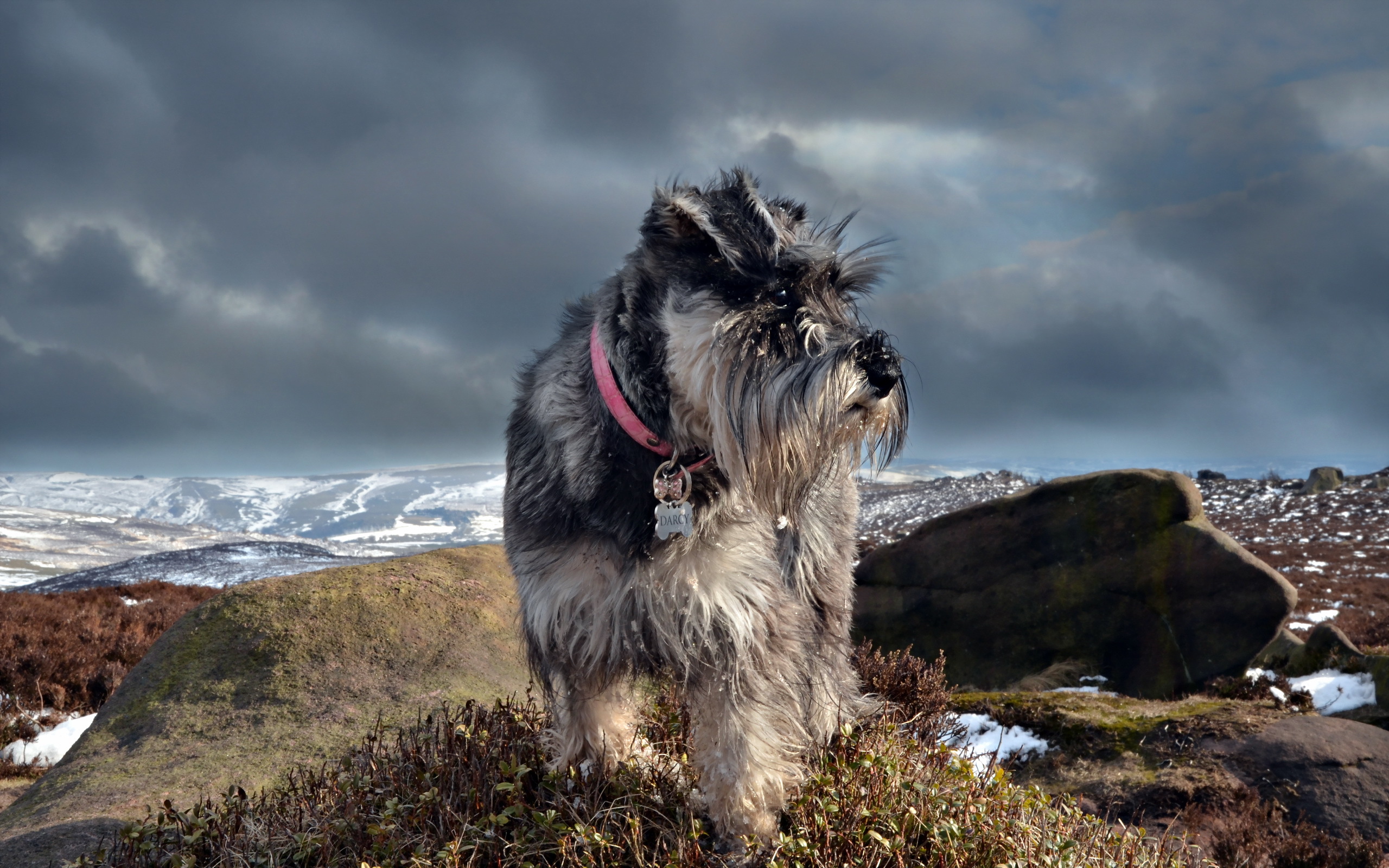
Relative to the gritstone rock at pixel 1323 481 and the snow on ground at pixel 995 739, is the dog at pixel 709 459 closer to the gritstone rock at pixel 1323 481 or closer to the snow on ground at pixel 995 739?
the snow on ground at pixel 995 739

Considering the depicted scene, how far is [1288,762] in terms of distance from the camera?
6383 mm

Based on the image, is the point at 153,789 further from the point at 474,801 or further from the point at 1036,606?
the point at 1036,606

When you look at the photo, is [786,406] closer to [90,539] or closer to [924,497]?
[924,497]

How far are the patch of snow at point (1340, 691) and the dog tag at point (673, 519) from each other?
850 centimetres

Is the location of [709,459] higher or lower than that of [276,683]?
higher

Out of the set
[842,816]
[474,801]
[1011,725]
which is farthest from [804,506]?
[1011,725]

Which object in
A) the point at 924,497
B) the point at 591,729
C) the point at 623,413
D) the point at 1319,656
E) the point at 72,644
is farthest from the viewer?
the point at 924,497

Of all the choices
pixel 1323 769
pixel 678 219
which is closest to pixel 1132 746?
pixel 1323 769

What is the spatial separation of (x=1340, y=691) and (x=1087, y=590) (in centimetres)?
287

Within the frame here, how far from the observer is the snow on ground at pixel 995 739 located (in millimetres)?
7074

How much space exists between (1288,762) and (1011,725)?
2070 millimetres

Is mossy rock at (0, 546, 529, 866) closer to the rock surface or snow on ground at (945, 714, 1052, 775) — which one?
snow on ground at (945, 714, 1052, 775)

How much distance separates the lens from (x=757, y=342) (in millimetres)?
3523

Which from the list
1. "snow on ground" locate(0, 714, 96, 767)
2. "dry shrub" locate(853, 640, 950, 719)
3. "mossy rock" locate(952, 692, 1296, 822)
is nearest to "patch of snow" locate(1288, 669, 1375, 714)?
"mossy rock" locate(952, 692, 1296, 822)
